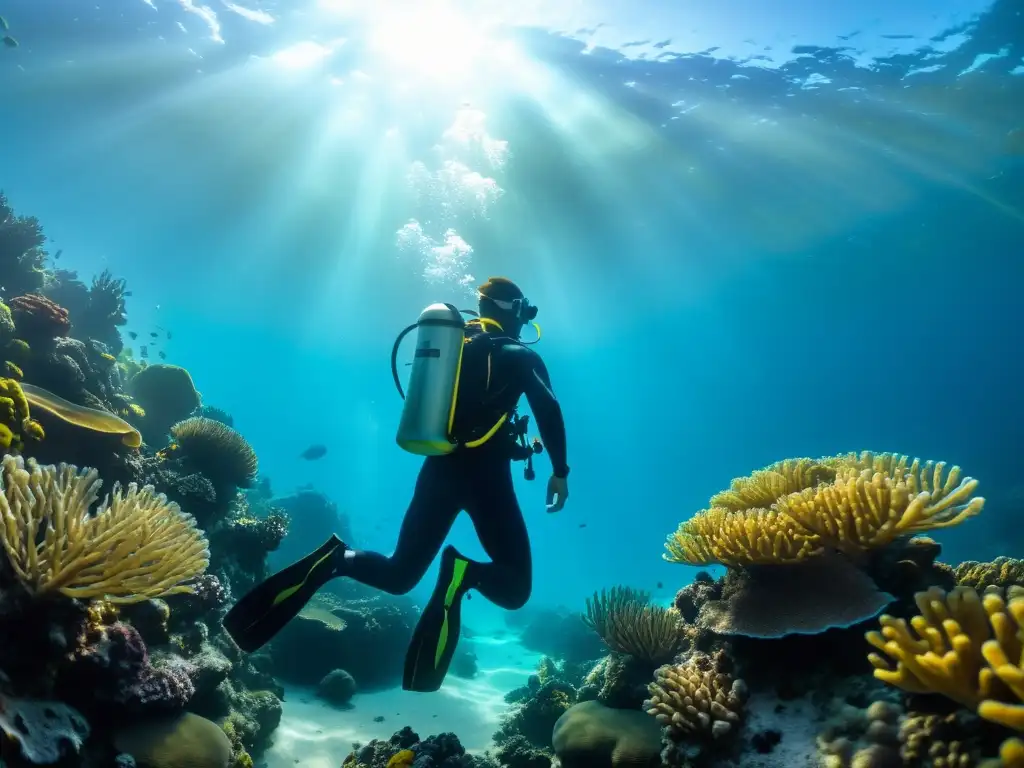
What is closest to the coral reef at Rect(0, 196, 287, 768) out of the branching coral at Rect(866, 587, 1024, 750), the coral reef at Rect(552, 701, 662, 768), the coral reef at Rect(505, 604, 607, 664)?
the coral reef at Rect(552, 701, 662, 768)

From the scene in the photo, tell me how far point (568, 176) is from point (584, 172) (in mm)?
926

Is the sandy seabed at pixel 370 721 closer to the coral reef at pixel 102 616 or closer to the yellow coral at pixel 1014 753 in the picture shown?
the coral reef at pixel 102 616

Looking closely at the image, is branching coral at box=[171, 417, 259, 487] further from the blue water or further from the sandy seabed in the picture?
the blue water

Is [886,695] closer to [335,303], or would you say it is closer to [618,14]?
[618,14]

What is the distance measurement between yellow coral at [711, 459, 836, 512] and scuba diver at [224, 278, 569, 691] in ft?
5.45

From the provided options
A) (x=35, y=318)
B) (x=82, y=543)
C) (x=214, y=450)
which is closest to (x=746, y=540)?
(x=82, y=543)

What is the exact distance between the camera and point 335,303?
52.2m

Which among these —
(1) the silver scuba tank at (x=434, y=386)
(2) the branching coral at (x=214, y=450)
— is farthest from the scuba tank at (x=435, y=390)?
(2) the branching coral at (x=214, y=450)

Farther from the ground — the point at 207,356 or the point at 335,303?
the point at 207,356

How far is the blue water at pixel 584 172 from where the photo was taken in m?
21.3

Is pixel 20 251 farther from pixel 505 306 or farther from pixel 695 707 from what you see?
pixel 695 707

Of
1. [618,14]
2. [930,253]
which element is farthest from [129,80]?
[930,253]

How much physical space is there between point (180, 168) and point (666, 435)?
100605 millimetres

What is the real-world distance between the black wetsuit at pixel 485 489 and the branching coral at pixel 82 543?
151 cm
